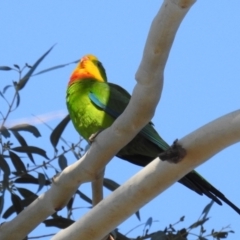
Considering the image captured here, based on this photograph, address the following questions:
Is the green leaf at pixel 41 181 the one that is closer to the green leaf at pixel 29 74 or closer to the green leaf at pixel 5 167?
the green leaf at pixel 5 167

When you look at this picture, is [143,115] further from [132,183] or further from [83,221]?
[83,221]

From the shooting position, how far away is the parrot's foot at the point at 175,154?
1551 mm

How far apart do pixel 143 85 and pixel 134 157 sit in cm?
109

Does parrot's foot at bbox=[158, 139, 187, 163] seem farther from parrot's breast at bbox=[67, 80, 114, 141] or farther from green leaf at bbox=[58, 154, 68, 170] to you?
parrot's breast at bbox=[67, 80, 114, 141]

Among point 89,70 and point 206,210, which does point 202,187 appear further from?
point 89,70

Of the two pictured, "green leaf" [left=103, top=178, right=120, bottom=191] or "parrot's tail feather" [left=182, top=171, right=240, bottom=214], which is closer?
"parrot's tail feather" [left=182, top=171, right=240, bottom=214]

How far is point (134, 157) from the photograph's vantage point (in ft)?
8.77

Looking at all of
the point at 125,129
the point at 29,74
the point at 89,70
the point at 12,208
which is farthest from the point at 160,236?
the point at 89,70

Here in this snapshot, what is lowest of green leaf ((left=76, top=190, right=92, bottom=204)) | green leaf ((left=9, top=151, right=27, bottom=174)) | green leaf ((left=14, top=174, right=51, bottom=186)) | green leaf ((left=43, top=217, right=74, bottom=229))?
green leaf ((left=43, top=217, right=74, bottom=229))

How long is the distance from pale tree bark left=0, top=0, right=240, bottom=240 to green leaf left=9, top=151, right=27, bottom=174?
678mm

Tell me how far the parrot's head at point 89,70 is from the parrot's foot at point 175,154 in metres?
1.47

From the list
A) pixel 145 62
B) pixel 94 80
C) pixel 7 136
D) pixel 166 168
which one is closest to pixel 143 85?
pixel 145 62

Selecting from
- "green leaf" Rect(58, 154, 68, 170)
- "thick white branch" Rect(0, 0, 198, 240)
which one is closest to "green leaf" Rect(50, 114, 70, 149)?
"green leaf" Rect(58, 154, 68, 170)

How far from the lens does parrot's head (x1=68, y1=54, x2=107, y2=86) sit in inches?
120
